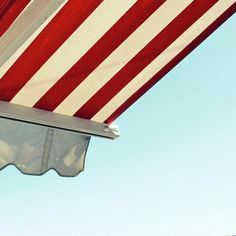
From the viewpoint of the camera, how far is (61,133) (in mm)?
3344

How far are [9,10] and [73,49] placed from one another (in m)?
0.54

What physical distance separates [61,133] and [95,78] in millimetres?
516

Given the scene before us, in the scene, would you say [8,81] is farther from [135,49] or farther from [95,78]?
[135,49]

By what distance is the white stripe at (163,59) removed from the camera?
2898mm

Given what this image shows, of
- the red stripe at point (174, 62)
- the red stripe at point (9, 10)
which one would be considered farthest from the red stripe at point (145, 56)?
the red stripe at point (9, 10)

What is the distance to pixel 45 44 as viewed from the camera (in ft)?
9.02

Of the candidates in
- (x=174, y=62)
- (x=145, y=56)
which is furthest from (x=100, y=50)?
(x=174, y=62)

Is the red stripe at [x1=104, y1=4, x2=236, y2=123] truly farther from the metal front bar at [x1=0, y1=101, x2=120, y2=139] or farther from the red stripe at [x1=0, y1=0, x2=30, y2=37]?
the red stripe at [x1=0, y1=0, x2=30, y2=37]

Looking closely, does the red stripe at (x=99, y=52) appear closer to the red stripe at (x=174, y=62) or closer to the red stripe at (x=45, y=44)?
the red stripe at (x=45, y=44)

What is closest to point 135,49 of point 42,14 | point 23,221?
point 42,14

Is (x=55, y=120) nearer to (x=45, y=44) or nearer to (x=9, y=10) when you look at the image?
(x=45, y=44)

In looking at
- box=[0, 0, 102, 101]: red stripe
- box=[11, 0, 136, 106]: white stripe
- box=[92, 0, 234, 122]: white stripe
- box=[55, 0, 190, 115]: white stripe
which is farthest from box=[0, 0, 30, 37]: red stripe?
box=[92, 0, 234, 122]: white stripe

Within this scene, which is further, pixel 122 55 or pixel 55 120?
pixel 55 120

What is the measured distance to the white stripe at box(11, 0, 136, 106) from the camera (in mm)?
2639
